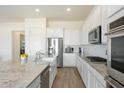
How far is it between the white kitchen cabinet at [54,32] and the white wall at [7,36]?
1.76 meters

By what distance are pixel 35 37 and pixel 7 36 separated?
2245 millimetres

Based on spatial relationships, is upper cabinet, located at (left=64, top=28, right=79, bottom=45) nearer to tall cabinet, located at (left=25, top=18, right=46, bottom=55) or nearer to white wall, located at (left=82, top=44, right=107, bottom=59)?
white wall, located at (left=82, top=44, right=107, bottom=59)

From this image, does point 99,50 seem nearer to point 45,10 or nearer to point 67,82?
point 67,82

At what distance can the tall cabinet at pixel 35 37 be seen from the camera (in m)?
8.05

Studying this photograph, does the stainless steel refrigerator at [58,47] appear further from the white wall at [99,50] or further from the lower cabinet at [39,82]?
the lower cabinet at [39,82]

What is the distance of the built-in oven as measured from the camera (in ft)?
4.67

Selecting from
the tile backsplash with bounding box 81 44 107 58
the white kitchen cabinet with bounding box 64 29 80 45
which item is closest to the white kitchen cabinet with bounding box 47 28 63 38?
the white kitchen cabinet with bounding box 64 29 80 45

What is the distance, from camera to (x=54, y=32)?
339 inches

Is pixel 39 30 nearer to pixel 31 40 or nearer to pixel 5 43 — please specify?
pixel 31 40

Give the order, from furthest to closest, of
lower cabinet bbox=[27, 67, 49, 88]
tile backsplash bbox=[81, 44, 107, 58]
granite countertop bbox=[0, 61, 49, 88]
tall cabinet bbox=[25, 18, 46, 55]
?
1. tall cabinet bbox=[25, 18, 46, 55]
2. tile backsplash bbox=[81, 44, 107, 58]
3. lower cabinet bbox=[27, 67, 49, 88]
4. granite countertop bbox=[0, 61, 49, 88]

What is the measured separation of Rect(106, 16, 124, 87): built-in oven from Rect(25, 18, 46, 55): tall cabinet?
21.2ft

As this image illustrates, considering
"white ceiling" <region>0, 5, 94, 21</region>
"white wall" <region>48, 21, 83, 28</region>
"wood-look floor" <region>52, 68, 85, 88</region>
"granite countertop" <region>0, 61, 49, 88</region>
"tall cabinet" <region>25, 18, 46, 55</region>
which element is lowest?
"wood-look floor" <region>52, 68, 85, 88</region>
